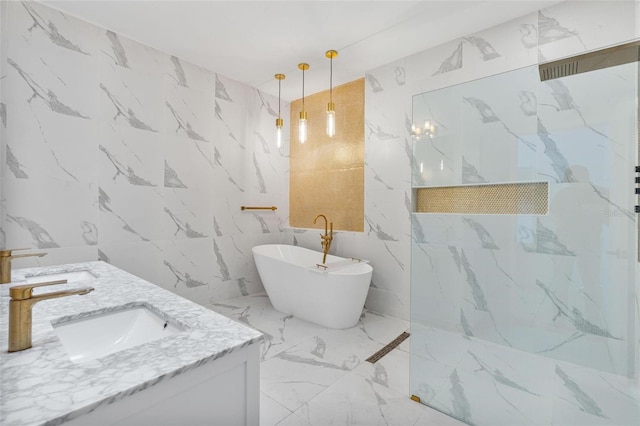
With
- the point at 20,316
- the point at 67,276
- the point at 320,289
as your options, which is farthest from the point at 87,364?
the point at 320,289

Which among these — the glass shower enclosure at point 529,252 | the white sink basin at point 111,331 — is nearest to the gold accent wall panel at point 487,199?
the glass shower enclosure at point 529,252

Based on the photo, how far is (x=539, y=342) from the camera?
164 cm

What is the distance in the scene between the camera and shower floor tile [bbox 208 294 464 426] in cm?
168

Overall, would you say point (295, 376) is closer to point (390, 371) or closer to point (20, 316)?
point (390, 371)

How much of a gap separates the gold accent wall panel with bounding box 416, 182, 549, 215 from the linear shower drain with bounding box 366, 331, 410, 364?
3.82 ft

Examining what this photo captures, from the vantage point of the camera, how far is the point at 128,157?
2826 mm

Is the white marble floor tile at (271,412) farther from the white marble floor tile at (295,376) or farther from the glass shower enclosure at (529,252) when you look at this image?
the glass shower enclosure at (529,252)

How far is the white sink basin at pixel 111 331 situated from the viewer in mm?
1050

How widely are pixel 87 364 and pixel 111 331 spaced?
46cm

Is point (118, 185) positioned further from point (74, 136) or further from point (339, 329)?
point (339, 329)

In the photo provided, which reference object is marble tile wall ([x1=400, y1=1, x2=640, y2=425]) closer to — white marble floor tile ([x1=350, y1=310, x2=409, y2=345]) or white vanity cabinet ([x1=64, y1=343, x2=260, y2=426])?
white marble floor tile ([x1=350, y1=310, x2=409, y2=345])

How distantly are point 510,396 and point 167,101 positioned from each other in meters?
3.67

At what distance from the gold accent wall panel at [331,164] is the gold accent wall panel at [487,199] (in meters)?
1.43

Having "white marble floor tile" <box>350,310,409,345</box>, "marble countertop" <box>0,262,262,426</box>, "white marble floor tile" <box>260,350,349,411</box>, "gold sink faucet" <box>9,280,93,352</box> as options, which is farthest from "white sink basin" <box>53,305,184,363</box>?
"white marble floor tile" <box>350,310,409,345</box>
